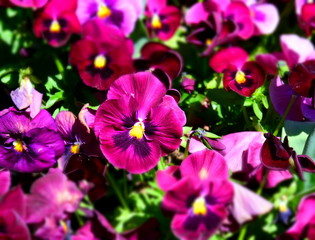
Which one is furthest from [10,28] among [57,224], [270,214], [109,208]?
[270,214]

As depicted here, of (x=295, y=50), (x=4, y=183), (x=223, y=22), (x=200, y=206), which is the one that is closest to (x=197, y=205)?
(x=200, y=206)

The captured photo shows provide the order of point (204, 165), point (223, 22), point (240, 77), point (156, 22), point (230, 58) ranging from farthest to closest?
point (156, 22)
point (223, 22)
point (230, 58)
point (240, 77)
point (204, 165)

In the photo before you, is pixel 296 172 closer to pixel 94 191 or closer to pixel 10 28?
pixel 94 191

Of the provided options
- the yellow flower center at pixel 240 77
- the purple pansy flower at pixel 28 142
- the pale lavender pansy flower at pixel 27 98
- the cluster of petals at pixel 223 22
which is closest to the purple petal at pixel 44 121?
the purple pansy flower at pixel 28 142

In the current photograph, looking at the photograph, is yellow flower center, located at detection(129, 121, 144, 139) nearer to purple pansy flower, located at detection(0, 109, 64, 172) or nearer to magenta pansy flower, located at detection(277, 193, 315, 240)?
purple pansy flower, located at detection(0, 109, 64, 172)

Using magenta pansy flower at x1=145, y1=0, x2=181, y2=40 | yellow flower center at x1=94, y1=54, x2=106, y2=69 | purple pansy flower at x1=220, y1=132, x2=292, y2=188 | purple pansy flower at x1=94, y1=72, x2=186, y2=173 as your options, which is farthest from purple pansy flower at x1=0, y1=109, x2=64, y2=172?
magenta pansy flower at x1=145, y1=0, x2=181, y2=40

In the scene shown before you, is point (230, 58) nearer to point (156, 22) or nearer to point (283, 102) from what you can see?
point (283, 102)
